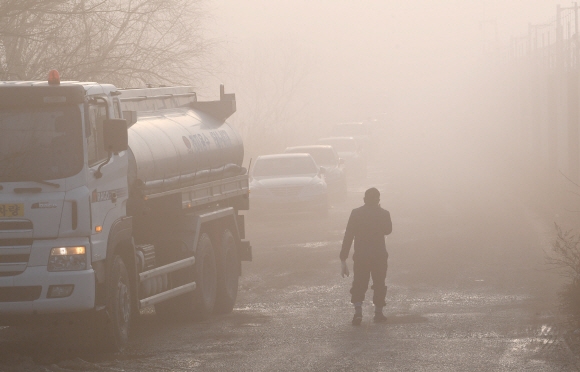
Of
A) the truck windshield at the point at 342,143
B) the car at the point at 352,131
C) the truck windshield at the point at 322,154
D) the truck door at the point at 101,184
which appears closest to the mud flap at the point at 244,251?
the truck door at the point at 101,184

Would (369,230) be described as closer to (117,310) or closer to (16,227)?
(117,310)

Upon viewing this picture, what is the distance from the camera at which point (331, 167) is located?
32188mm

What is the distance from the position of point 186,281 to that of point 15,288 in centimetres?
328

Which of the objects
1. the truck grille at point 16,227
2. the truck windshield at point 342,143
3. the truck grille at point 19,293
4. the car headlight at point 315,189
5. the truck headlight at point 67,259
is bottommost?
the car headlight at point 315,189

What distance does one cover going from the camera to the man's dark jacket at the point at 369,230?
12391mm

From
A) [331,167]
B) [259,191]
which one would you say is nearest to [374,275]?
[259,191]

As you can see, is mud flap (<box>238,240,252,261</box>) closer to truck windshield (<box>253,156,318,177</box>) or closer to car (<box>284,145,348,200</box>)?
truck windshield (<box>253,156,318,177</box>)

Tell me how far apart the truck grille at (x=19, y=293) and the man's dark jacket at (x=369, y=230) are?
415 centimetres

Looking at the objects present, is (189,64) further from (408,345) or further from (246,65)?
(246,65)

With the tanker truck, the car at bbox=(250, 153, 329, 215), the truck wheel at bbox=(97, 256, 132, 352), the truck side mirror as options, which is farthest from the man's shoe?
the car at bbox=(250, 153, 329, 215)

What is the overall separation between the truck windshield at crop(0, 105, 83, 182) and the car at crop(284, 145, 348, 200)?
21.8m

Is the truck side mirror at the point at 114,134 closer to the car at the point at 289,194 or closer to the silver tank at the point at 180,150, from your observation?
the silver tank at the point at 180,150

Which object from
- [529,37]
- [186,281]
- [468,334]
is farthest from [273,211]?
[529,37]

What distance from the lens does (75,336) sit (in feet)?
37.7
